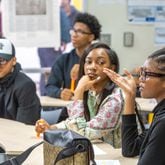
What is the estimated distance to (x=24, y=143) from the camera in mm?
2271

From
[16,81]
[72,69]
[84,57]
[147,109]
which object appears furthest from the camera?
[72,69]

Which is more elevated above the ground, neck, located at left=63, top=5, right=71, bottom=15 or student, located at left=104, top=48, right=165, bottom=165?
neck, located at left=63, top=5, right=71, bottom=15

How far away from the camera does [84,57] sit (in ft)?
8.43

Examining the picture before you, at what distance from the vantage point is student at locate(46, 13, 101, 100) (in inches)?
158

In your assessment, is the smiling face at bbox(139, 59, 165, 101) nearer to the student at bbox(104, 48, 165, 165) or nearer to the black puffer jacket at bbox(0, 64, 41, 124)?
the student at bbox(104, 48, 165, 165)

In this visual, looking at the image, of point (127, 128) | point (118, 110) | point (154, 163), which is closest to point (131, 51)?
point (118, 110)

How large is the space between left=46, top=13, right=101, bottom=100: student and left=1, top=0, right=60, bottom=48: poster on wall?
A: 692mm

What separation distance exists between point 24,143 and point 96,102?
47 cm

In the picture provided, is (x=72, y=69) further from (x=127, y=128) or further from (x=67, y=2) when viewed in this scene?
(x=127, y=128)

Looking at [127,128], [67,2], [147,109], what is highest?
[67,2]

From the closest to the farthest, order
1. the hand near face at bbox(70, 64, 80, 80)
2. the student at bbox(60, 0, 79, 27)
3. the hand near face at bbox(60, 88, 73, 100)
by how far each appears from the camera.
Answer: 1. the hand near face at bbox(60, 88, 73, 100)
2. the hand near face at bbox(70, 64, 80, 80)
3. the student at bbox(60, 0, 79, 27)

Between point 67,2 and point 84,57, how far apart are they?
89.2 inches

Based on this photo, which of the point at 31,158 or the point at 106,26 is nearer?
the point at 31,158

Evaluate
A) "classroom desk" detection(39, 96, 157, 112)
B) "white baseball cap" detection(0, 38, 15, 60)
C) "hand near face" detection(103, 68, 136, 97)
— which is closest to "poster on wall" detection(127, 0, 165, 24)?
"classroom desk" detection(39, 96, 157, 112)
